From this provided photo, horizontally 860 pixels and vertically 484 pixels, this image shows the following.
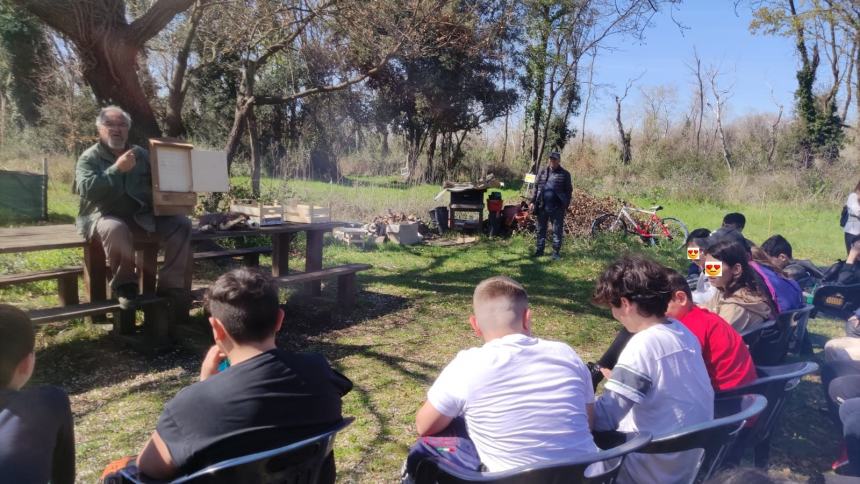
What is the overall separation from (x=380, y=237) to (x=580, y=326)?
5.19 m

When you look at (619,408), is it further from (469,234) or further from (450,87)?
(450,87)

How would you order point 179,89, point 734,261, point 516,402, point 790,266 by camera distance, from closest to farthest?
point 516,402
point 734,261
point 790,266
point 179,89

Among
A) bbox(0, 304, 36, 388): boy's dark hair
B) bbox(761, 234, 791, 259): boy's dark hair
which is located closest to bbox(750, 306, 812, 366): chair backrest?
bbox(761, 234, 791, 259): boy's dark hair

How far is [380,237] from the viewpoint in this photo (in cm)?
1053

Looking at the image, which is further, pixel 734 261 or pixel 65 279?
pixel 65 279

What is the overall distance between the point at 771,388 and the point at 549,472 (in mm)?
1459

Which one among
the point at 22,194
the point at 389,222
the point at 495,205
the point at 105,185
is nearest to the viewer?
the point at 105,185

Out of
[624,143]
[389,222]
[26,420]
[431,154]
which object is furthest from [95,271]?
[624,143]

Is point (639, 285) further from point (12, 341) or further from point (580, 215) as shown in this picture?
point (580, 215)

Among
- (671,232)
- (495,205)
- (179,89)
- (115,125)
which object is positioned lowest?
(671,232)

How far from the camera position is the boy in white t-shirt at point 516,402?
71.4 inches

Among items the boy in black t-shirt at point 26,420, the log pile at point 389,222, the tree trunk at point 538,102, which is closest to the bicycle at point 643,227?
the log pile at point 389,222

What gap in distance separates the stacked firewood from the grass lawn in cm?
168

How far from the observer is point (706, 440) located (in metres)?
1.86
